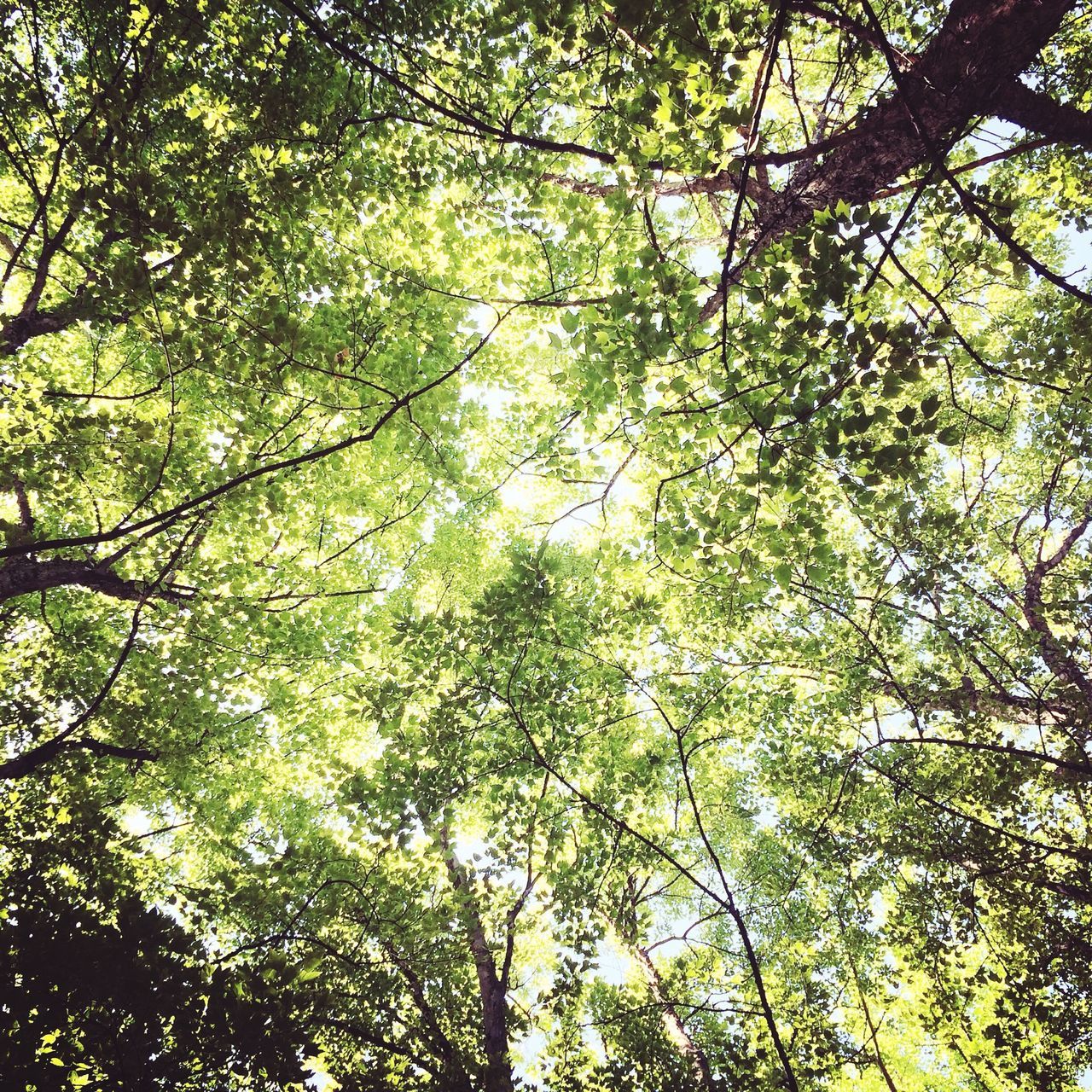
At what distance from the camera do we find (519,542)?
30.8ft

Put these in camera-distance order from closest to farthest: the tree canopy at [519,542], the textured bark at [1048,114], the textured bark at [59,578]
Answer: the tree canopy at [519,542]
the textured bark at [1048,114]
the textured bark at [59,578]

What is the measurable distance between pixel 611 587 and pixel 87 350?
29.5 ft

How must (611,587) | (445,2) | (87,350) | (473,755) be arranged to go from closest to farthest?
(445,2) < (473,755) < (611,587) < (87,350)

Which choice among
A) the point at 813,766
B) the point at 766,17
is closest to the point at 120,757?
the point at 813,766

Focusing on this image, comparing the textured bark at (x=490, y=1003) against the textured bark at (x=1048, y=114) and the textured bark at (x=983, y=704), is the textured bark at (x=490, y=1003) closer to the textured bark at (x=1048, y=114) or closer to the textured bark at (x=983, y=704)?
the textured bark at (x=983, y=704)

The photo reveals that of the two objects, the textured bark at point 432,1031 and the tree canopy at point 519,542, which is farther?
the textured bark at point 432,1031

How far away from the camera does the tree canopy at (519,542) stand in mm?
2811

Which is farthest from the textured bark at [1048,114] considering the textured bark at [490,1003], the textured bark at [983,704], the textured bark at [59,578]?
the textured bark at [59,578]

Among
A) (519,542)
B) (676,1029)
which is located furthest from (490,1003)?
(519,542)

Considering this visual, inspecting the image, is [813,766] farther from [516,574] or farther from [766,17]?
[766,17]

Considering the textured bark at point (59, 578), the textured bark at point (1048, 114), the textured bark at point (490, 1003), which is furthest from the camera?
the textured bark at point (59, 578)

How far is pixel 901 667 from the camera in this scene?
869cm

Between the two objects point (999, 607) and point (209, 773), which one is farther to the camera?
point (999, 607)

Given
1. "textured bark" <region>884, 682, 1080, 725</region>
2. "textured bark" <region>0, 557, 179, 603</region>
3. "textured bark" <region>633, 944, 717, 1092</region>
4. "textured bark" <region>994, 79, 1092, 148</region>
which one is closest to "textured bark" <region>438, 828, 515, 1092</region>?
"textured bark" <region>633, 944, 717, 1092</region>
